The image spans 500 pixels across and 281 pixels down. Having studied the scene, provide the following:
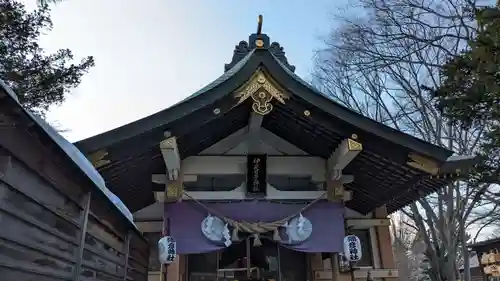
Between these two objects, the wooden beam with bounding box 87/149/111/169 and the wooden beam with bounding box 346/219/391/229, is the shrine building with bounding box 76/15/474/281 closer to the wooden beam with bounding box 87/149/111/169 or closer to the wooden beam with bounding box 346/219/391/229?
the wooden beam with bounding box 87/149/111/169

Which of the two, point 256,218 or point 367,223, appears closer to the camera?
point 256,218

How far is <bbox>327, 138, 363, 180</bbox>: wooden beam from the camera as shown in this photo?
5656mm

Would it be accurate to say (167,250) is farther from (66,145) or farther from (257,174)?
(66,145)

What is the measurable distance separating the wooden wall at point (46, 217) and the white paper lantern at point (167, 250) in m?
0.81

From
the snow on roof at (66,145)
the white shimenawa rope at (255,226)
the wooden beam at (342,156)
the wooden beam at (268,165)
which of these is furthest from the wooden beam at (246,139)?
the snow on roof at (66,145)

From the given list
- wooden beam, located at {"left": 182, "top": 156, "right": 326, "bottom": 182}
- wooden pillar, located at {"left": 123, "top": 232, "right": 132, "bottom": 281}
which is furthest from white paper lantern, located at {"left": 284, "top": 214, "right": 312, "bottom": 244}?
wooden pillar, located at {"left": 123, "top": 232, "right": 132, "bottom": 281}

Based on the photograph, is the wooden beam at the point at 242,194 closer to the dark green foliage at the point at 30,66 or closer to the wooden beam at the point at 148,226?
the wooden beam at the point at 148,226

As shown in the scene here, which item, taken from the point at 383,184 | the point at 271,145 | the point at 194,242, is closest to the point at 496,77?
the point at 383,184

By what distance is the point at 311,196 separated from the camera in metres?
6.63

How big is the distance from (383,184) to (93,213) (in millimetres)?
4806

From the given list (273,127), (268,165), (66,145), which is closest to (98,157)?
(66,145)

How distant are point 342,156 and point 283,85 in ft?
4.95

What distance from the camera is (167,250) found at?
19.2 ft

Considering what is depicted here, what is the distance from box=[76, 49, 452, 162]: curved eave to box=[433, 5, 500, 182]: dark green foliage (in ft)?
5.63
